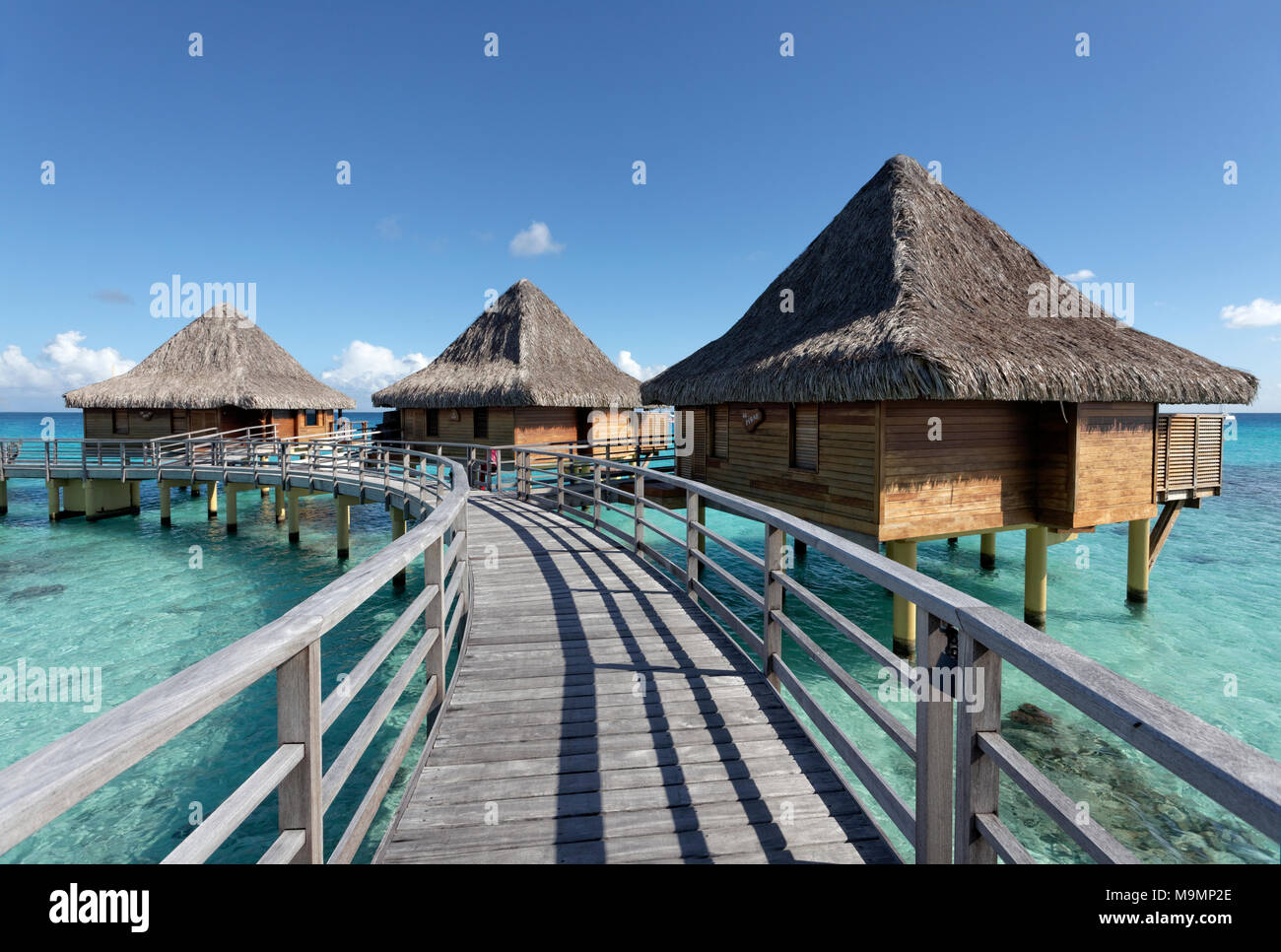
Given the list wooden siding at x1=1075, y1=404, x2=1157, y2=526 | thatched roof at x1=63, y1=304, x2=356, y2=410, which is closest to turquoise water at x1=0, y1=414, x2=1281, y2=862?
wooden siding at x1=1075, y1=404, x2=1157, y2=526

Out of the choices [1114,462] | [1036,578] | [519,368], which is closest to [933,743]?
[1036,578]

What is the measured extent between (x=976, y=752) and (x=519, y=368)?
19.8 metres

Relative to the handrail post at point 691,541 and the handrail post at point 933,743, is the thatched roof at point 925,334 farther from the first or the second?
the handrail post at point 933,743

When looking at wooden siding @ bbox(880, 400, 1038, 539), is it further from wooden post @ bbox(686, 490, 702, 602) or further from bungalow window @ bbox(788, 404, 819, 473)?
wooden post @ bbox(686, 490, 702, 602)

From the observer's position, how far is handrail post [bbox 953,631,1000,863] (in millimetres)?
1638

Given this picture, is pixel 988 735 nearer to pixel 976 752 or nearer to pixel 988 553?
pixel 976 752

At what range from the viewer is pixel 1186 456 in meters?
11.6

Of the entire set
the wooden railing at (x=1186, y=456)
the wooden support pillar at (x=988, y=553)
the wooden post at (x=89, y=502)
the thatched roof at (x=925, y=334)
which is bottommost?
the wooden support pillar at (x=988, y=553)

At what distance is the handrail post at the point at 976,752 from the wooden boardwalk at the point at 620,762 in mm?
734

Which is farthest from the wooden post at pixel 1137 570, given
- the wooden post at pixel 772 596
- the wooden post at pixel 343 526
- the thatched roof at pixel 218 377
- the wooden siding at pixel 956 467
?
the thatched roof at pixel 218 377

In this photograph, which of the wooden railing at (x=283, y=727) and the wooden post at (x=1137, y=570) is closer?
the wooden railing at (x=283, y=727)

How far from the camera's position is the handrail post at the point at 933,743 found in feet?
6.12

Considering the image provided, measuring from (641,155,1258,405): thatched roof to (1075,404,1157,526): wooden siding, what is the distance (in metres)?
0.52
